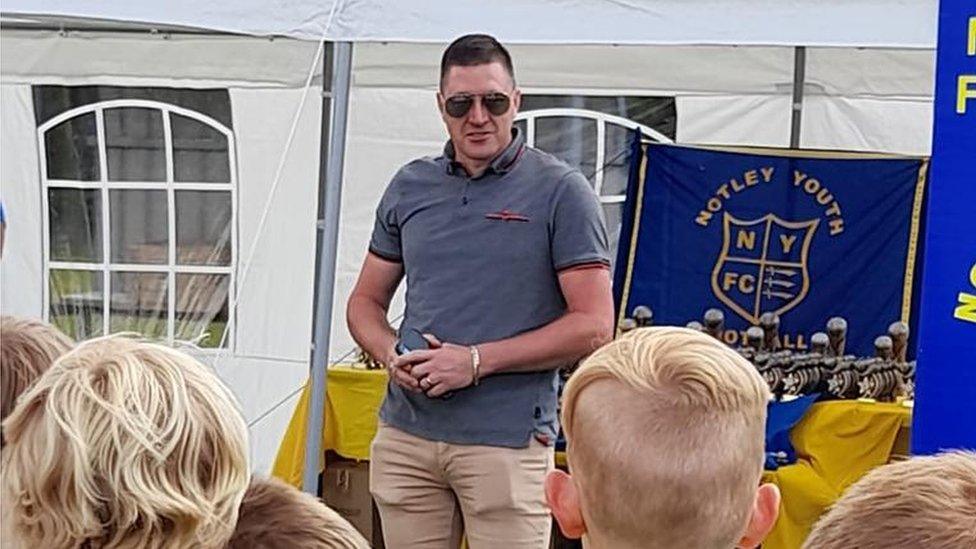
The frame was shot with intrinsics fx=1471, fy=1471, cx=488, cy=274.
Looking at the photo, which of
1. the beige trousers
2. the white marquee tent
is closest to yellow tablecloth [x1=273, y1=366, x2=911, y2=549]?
the white marquee tent

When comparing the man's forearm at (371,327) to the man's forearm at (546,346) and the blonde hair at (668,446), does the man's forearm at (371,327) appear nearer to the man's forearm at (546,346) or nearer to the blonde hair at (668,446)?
the man's forearm at (546,346)

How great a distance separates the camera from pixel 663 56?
529 cm

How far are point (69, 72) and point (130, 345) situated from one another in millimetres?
4048

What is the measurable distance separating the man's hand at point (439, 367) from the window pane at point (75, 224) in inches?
107

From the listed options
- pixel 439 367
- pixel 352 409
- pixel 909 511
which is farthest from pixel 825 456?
pixel 909 511

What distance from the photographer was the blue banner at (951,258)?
9.39 ft

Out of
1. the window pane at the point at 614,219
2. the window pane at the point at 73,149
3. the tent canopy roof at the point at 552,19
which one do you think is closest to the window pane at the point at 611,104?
the window pane at the point at 614,219

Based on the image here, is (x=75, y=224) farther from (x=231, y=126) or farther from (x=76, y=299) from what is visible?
(x=231, y=126)

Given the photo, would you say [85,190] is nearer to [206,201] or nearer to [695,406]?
[206,201]

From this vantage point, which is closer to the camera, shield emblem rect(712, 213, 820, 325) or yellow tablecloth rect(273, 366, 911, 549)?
yellow tablecloth rect(273, 366, 911, 549)

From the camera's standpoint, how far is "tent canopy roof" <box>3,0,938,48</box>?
322 centimetres

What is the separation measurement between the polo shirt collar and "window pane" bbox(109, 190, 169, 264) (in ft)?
8.18

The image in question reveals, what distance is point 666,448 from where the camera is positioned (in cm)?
147

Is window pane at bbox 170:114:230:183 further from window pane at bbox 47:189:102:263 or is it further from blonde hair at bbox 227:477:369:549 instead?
blonde hair at bbox 227:477:369:549
